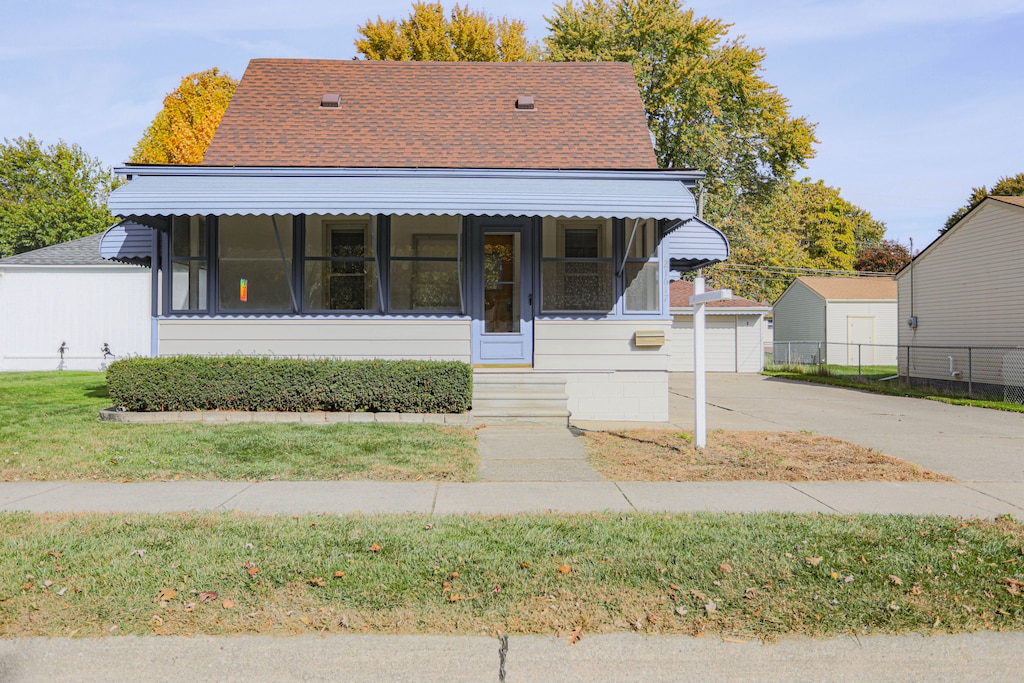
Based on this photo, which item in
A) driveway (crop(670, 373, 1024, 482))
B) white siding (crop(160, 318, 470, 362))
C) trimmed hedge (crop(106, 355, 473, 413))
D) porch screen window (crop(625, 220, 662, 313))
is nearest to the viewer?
driveway (crop(670, 373, 1024, 482))

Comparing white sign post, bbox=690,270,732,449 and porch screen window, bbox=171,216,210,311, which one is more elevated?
porch screen window, bbox=171,216,210,311

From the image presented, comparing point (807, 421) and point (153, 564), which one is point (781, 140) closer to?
point (807, 421)

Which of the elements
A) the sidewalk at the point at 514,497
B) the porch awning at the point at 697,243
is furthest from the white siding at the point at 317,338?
the sidewalk at the point at 514,497

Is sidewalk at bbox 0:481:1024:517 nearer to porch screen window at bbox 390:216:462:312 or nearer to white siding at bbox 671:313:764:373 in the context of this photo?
porch screen window at bbox 390:216:462:312

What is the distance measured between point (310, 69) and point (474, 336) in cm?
810

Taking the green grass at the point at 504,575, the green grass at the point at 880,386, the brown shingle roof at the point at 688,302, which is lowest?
the green grass at the point at 504,575

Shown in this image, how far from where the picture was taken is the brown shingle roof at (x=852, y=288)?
3672 cm

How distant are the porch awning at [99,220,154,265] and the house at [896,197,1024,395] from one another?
19146 mm

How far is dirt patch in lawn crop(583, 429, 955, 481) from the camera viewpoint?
25.2ft

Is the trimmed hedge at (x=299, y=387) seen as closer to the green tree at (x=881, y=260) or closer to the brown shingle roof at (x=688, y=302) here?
the brown shingle roof at (x=688, y=302)

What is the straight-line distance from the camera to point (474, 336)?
42.3 ft

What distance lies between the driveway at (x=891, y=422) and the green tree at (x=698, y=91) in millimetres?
15469

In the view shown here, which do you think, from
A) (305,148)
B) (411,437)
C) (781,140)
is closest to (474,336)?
(411,437)

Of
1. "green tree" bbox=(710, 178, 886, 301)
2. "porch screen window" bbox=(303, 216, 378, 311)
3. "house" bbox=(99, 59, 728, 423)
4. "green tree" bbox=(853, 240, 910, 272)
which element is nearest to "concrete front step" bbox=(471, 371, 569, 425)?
"house" bbox=(99, 59, 728, 423)
